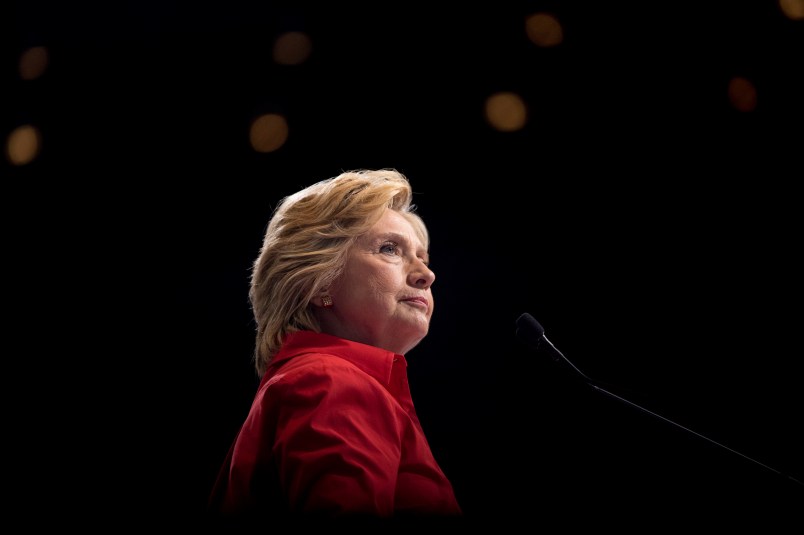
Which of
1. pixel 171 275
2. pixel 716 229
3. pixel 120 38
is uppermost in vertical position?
pixel 120 38

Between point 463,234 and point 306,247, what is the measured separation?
2.61 ft

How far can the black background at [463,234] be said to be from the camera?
6.42 ft

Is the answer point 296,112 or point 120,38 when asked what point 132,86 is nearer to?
point 120,38

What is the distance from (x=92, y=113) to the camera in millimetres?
2010

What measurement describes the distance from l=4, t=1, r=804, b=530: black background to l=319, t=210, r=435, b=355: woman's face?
637 millimetres

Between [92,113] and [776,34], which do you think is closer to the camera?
[92,113]

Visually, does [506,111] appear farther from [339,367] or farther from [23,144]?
[23,144]

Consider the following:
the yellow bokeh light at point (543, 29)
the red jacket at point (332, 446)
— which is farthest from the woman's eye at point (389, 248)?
the yellow bokeh light at point (543, 29)

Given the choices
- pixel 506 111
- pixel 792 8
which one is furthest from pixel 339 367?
pixel 792 8

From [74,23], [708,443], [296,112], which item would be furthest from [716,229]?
[74,23]

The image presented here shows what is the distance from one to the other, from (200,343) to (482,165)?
1136 mm

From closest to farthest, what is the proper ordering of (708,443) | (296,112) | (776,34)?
(708,443) < (296,112) < (776,34)

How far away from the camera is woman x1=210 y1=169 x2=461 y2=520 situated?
41.3 inches

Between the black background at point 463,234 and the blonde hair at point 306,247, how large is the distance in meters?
0.52
